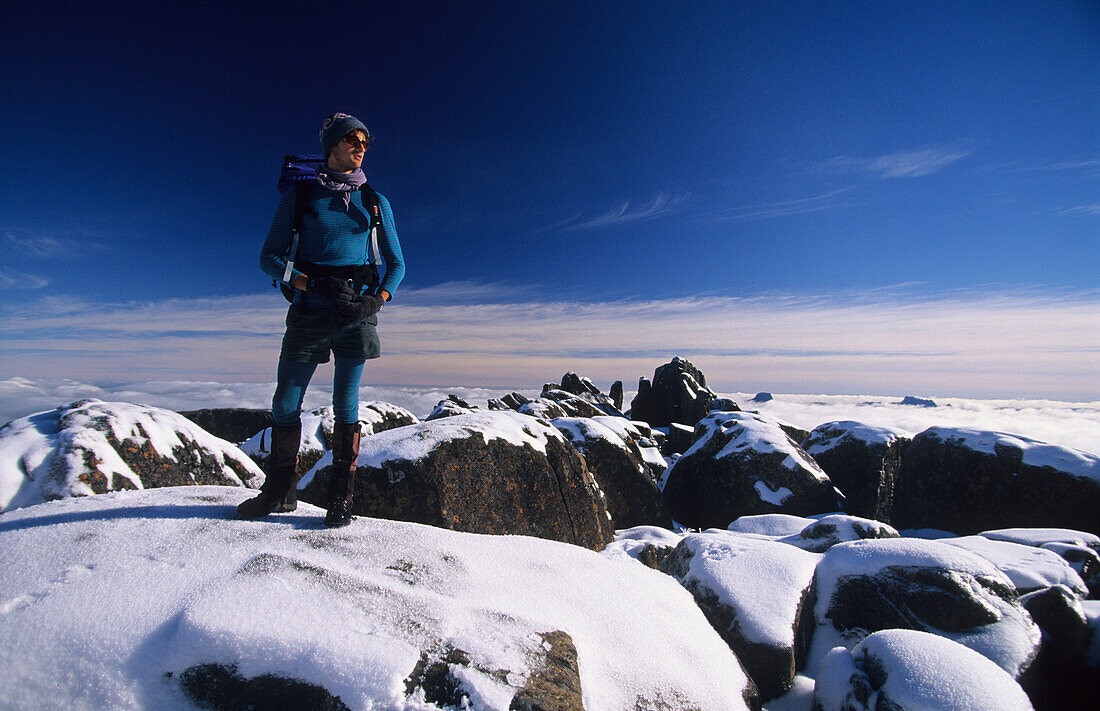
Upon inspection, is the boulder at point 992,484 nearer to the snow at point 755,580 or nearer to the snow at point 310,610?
the snow at point 755,580

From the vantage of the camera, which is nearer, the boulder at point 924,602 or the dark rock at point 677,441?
the boulder at point 924,602

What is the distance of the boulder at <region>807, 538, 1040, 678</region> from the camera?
520cm

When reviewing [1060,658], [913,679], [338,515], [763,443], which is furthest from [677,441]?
[338,515]

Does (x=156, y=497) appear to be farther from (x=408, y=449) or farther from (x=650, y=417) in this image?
(x=650, y=417)

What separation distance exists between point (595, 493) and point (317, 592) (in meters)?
5.74

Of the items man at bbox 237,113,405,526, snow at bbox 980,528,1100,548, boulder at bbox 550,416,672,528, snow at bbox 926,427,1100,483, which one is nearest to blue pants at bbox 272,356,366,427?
man at bbox 237,113,405,526

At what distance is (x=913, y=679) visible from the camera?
12.2ft

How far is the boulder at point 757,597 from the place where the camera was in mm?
4828

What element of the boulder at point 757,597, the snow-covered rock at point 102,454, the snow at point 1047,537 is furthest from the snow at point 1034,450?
the snow-covered rock at point 102,454

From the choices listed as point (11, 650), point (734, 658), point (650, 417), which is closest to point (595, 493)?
point (734, 658)

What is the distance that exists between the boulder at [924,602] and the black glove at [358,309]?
5982 millimetres

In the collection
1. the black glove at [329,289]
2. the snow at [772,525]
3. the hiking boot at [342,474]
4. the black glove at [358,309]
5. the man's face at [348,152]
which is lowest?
the snow at [772,525]

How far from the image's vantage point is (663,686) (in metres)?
3.09

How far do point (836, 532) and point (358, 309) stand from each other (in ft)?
27.6
